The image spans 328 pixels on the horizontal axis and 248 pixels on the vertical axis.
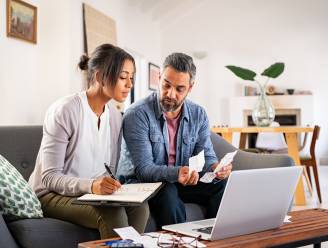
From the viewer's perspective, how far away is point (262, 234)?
1614mm

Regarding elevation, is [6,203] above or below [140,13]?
below

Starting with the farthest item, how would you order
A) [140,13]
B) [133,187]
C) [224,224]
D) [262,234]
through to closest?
1. [140,13]
2. [133,187]
3. [262,234]
4. [224,224]

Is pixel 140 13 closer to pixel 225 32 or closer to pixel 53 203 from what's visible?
pixel 225 32

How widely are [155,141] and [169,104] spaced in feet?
0.61

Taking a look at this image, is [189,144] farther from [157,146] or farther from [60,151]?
[60,151]

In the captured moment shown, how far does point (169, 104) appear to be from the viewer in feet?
7.85

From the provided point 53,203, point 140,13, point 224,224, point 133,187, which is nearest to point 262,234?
point 224,224

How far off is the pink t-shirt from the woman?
302mm

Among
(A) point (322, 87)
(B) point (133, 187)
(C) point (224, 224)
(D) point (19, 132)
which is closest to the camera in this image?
(C) point (224, 224)

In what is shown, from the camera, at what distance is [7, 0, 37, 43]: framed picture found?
425 centimetres

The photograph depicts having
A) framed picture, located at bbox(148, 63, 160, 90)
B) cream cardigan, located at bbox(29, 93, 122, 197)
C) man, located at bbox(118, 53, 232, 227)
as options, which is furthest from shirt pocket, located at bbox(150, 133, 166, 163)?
framed picture, located at bbox(148, 63, 160, 90)

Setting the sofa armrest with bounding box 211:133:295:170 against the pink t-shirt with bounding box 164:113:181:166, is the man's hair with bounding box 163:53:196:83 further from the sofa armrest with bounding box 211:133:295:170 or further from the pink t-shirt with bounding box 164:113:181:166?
the sofa armrest with bounding box 211:133:295:170

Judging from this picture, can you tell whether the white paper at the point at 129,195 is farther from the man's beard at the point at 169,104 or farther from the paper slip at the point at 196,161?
the man's beard at the point at 169,104

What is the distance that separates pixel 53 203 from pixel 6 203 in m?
0.19
